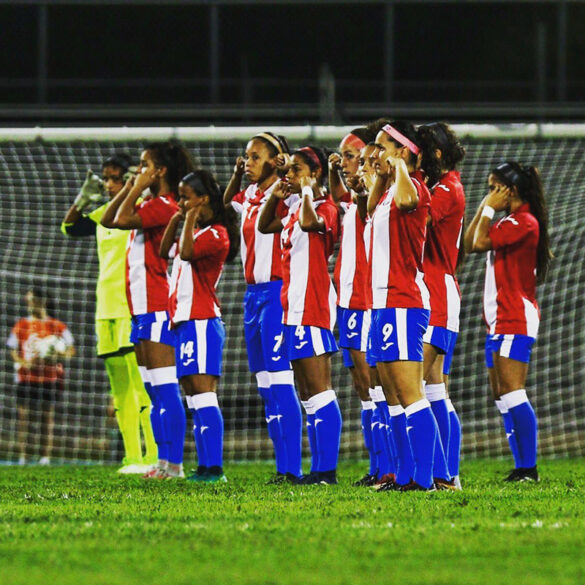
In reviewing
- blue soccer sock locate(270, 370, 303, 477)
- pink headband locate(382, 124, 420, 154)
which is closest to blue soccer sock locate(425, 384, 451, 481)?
blue soccer sock locate(270, 370, 303, 477)

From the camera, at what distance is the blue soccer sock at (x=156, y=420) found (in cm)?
862

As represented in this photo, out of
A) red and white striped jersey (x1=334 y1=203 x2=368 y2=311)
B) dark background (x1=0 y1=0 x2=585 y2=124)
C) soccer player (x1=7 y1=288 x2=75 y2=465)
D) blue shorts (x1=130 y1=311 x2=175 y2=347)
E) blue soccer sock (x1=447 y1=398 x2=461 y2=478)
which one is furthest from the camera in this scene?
dark background (x1=0 y1=0 x2=585 y2=124)

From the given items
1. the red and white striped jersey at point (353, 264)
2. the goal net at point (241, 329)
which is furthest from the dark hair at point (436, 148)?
the goal net at point (241, 329)

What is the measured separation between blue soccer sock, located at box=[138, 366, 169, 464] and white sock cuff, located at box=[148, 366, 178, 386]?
81 mm

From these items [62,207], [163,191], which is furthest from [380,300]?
[62,207]

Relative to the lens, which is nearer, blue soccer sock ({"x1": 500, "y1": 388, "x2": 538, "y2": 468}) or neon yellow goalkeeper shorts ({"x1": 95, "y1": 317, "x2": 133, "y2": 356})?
blue soccer sock ({"x1": 500, "y1": 388, "x2": 538, "y2": 468})

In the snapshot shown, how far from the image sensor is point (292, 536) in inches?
193

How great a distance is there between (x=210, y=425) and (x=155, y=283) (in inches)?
47.2

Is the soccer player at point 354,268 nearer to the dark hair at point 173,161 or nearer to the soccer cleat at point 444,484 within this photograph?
the soccer cleat at point 444,484

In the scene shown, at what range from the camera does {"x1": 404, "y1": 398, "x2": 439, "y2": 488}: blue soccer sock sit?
6402 millimetres

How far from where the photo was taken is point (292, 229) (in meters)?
7.72

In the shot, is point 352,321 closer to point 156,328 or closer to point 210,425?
point 210,425

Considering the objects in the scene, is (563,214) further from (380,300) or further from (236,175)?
(380,300)

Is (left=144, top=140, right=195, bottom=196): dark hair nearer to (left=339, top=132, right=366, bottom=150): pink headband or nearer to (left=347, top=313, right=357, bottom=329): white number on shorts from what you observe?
(left=339, top=132, right=366, bottom=150): pink headband
